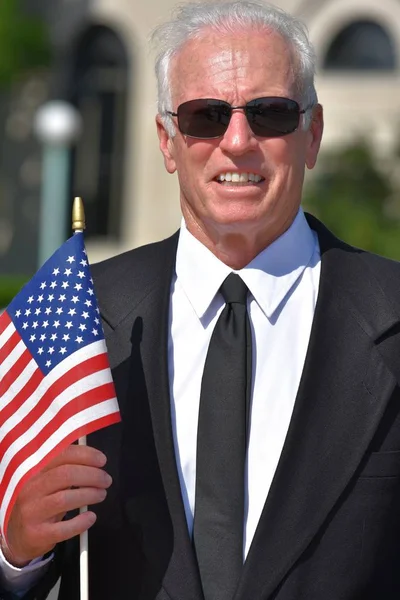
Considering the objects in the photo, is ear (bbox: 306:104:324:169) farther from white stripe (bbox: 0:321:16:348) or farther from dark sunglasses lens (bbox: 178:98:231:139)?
white stripe (bbox: 0:321:16:348)

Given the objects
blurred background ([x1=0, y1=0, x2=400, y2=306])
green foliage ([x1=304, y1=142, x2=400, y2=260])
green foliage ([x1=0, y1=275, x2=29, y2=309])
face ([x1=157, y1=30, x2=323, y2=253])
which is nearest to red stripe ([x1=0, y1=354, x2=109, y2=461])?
face ([x1=157, y1=30, x2=323, y2=253])

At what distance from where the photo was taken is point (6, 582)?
3.09 meters

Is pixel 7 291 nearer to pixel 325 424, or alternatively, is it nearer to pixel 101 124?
pixel 101 124

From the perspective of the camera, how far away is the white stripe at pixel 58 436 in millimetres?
3049

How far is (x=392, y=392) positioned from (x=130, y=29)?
19.0 metres

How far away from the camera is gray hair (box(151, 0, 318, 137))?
324cm

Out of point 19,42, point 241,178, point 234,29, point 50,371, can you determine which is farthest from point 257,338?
point 19,42

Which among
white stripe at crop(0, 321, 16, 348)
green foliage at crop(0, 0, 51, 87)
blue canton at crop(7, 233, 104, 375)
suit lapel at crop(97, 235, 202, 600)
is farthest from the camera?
green foliage at crop(0, 0, 51, 87)

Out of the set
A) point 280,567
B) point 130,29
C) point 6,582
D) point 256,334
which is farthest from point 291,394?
point 130,29

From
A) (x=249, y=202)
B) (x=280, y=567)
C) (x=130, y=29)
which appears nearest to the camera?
(x=280, y=567)

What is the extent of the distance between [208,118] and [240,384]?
2.07 feet

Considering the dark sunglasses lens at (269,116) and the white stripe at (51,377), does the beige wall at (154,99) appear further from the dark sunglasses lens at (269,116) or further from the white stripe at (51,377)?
the white stripe at (51,377)

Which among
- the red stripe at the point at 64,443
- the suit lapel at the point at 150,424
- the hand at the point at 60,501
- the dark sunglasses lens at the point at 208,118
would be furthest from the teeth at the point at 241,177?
the hand at the point at 60,501

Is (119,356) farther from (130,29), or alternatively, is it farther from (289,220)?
(130,29)
